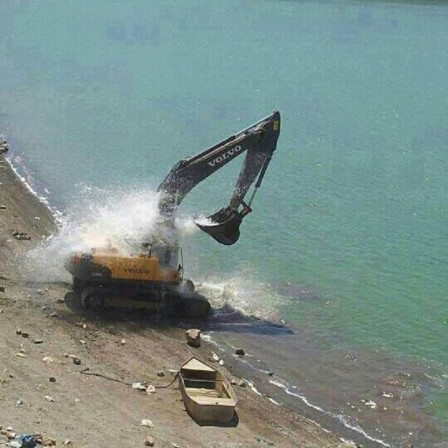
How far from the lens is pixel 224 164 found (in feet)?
74.9

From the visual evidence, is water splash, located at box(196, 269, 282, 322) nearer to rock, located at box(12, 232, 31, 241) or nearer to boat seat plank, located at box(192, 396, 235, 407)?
rock, located at box(12, 232, 31, 241)

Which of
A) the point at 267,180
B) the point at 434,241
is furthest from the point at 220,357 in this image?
the point at 267,180

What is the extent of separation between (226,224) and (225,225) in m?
0.03

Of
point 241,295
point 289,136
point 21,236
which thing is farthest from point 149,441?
point 289,136

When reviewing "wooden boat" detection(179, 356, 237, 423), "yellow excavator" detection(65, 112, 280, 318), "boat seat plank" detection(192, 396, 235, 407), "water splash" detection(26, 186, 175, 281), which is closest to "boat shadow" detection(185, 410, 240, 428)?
"wooden boat" detection(179, 356, 237, 423)

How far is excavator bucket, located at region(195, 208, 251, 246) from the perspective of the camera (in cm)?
2280

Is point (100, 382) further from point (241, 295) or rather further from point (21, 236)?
point (21, 236)

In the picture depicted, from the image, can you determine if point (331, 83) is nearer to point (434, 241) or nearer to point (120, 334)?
point (434, 241)

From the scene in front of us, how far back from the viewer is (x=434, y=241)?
1239 inches

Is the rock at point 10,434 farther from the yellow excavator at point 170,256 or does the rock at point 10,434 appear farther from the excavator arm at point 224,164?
the excavator arm at point 224,164

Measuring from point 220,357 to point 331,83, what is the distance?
42101mm

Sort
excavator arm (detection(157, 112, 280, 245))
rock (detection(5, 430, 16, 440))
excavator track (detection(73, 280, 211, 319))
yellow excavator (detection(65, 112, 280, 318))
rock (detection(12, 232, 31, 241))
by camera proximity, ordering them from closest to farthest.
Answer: rock (detection(5, 430, 16, 440)), yellow excavator (detection(65, 112, 280, 318)), excavator track (detection(73, 280, 211, 319)), excavator arm (detection(157, 112, 280, 245)), rock (detection(12, 232, 31, 241))

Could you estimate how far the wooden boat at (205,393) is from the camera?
1716cm

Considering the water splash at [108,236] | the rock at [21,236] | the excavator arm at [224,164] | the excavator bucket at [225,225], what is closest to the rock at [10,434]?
the water splash at [108,236]
